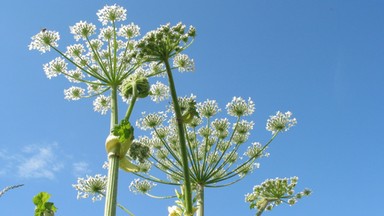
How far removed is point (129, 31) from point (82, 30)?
3.11 feet

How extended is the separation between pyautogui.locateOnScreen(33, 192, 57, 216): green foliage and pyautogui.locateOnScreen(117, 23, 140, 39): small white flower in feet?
23.0

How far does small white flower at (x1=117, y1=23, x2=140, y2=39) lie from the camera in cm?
912

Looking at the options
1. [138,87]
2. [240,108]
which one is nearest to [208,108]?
[240,108]

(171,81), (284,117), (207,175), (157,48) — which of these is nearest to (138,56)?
(157,48)

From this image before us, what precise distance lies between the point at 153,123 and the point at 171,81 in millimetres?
5709

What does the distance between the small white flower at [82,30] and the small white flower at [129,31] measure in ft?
1.94

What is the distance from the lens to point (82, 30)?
9312mm

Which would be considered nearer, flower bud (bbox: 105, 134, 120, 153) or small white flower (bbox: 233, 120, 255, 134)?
flower bud (bbox: 105, 134, 120, 153)

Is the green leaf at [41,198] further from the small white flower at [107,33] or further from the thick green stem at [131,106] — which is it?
the small white flower at [107,33]

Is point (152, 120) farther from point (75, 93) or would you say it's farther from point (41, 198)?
point (41, 198)

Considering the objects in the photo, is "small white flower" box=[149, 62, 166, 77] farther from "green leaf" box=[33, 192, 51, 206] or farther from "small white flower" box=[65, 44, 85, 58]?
"green leaf" box=[33, 192, 51, 206]

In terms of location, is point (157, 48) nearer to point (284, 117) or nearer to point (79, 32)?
point (79, 32)

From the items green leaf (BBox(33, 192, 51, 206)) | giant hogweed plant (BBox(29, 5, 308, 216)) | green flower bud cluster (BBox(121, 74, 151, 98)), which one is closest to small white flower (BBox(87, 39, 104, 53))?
giant hogweed plant (BBox(29, 5, 308, 216))

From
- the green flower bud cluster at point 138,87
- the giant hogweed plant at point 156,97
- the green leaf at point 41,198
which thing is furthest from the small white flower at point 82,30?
the green leaf at point 41,198
